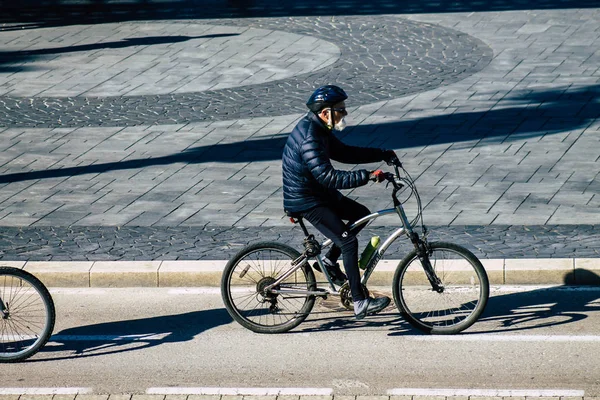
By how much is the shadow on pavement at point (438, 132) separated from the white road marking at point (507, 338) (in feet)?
15.5

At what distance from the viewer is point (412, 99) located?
1391cm

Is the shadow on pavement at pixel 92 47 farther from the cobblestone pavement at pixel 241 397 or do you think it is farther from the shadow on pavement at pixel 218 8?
the cobblestone pavement at pixel 241 397

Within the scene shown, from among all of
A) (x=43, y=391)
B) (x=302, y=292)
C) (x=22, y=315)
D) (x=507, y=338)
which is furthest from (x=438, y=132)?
(x=43, y=391)

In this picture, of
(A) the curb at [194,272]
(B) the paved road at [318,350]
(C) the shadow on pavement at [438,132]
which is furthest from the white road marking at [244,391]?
(C) the shadow on pavement at [438,132]

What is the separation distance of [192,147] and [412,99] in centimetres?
321

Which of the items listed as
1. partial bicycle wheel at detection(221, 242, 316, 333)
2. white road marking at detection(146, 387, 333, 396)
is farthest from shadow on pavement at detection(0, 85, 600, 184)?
white road marking at detection(146, 387, 333, 396)

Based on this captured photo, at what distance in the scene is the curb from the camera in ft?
27.0

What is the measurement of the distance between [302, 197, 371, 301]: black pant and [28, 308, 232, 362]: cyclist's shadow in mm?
1027

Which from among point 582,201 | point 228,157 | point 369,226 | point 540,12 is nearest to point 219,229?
point 369,226

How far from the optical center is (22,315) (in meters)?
7.50

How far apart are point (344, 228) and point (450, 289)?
2.99ft

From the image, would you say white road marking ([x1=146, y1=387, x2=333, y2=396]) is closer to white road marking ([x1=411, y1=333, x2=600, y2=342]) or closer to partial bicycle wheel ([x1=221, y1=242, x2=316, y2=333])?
partial bicycle wheel ([x1=221, y1=242, x2=316, y2=333])

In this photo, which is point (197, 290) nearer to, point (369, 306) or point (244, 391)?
point (369, 306)

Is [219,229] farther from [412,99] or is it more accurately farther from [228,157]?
[412,99]
